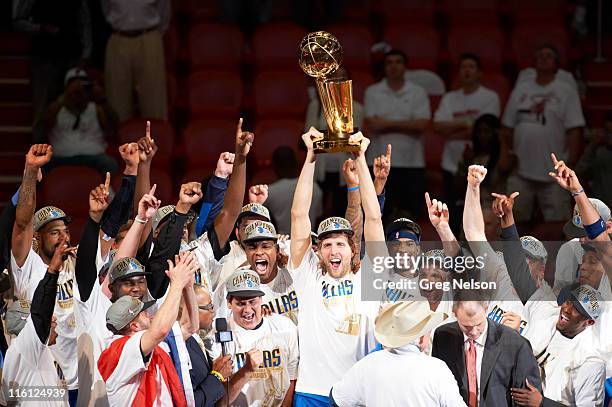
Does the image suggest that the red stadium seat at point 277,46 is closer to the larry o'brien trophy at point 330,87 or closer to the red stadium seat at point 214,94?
the red stadium seat at point 214,94

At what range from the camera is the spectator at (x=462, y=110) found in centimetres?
1238

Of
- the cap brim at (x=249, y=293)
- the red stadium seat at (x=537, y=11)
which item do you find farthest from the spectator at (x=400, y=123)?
the cap brim at (x=249, y=293)

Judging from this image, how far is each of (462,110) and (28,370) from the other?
507cm

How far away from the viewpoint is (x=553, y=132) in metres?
Result: 12.4

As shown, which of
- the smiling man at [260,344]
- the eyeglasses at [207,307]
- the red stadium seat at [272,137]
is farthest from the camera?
the red stadium seat at [272,137]

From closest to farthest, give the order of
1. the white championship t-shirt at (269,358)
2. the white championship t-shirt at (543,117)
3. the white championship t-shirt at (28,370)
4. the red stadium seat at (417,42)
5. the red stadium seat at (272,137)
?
the white championship t-shirt at (28,370)
the white championship t-shirt at (269,358)
the white championship t-shirt at (543,117)
the red stadium seat at (272,137)
the red stadium seat at (417,42)

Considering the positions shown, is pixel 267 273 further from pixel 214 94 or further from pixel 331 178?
pixel 214 94

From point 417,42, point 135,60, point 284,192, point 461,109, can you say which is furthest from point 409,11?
point 284,192

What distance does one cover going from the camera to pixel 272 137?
1265 centimetres

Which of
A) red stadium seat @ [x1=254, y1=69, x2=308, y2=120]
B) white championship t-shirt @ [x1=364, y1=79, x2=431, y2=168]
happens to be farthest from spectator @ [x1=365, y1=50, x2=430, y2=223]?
red stadium seat @ [x1=254, y1=69, x2=308, y2=120]

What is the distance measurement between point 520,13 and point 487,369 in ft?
20.1

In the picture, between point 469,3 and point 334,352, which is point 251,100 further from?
point 334,352

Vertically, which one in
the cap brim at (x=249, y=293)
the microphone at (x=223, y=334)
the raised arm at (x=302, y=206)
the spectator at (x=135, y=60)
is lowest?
the microphone at (x=223, y=334)

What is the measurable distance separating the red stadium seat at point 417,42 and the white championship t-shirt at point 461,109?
0.89 metres
